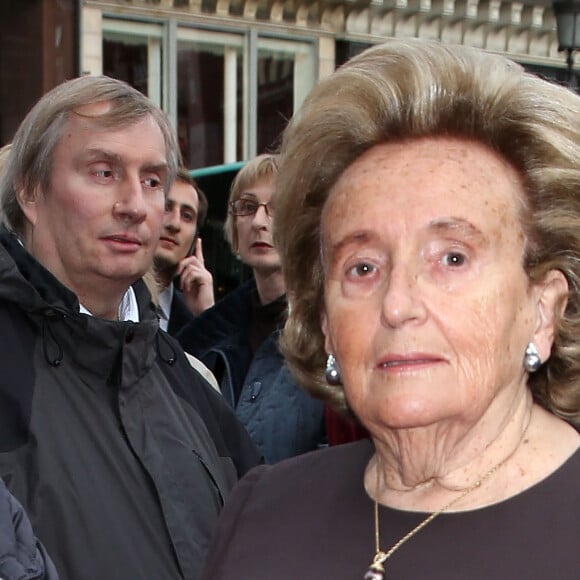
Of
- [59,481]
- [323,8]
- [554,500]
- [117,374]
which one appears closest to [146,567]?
[59,481]

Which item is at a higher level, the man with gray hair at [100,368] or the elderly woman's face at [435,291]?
the elderly woman's face at [435,291]

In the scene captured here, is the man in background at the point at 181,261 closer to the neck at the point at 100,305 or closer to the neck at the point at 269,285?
the neck at the point at 269,285

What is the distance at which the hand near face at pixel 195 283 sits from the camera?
17.4ft

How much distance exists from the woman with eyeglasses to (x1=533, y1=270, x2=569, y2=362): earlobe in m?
1.43

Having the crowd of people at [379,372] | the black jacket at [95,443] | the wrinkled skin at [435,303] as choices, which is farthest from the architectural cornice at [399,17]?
the wrinkled skin at [435,303]

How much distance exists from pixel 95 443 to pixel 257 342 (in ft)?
5.05

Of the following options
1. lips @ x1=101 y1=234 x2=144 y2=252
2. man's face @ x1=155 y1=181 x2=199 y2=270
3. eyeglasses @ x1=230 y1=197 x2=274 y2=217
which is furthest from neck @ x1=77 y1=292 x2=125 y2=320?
man's face @ x1=155 y1=181 x2=199 y2=270

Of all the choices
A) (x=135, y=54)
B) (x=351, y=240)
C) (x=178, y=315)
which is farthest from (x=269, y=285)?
(x=135, y=54)

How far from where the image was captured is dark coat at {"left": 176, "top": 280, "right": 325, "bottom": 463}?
12.0 feet

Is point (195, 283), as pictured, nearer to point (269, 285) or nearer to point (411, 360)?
point (269, 285)

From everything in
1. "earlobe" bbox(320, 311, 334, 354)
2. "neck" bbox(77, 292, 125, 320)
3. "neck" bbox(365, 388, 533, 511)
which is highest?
"earlobe" bbox(320, 311, 334, 354)

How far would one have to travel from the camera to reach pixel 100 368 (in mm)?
2828

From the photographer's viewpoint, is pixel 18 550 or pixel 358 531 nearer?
pixel 18 550

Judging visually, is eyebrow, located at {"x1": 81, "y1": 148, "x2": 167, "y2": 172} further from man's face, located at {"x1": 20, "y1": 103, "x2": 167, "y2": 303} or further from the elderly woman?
the elderly woman
